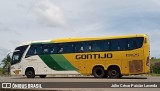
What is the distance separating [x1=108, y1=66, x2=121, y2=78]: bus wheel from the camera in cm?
2527

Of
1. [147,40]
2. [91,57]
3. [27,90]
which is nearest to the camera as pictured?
[27,90]

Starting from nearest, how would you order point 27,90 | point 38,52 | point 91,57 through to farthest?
point 27,90, point 91,57, point 38,52

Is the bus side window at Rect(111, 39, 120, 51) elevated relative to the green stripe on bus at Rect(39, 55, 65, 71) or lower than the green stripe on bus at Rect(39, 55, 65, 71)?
elevated

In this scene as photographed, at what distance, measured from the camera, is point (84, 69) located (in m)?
26.9

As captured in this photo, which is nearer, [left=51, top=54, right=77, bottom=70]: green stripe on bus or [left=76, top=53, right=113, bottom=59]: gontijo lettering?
[left=76, top=53, right=113, bottom=59]: gontijo lettering

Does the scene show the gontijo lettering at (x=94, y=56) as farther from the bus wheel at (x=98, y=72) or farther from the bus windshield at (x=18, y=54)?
the bus windshield at (x=18, y=54)

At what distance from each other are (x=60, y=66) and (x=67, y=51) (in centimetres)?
141

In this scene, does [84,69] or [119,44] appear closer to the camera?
[119,44]

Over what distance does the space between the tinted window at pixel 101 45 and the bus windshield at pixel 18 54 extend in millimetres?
6659

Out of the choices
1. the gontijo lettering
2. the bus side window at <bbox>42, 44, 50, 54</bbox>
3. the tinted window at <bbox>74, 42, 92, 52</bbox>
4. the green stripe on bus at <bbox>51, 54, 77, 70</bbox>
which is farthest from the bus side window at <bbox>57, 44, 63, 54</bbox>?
the gontijo lettering

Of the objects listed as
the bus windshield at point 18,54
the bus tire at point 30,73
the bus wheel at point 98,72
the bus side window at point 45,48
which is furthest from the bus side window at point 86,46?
the bus windshield at point 18,54

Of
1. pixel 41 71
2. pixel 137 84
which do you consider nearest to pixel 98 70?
pixel 41 71

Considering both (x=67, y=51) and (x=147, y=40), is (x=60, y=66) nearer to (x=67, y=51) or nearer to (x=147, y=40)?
(x=67, y=51)

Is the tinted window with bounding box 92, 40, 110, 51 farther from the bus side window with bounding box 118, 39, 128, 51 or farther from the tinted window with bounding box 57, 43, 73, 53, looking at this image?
the tinted window with bounding box 57, 43, 73, 53
